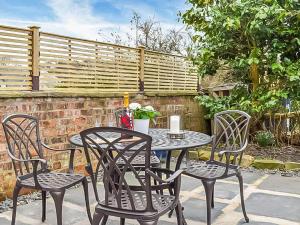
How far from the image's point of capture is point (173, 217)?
3.32 meters

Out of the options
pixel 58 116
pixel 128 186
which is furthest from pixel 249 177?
pixel 128 186

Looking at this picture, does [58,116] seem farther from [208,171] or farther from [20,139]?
[208,171]

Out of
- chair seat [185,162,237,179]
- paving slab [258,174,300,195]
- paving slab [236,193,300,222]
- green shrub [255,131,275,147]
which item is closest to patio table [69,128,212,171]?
chair seat [185,162,237,179]

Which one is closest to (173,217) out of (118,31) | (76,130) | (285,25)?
(76,130)

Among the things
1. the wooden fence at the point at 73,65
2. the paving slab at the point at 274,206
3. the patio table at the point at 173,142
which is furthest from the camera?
the wooden fence at the point at 73,65

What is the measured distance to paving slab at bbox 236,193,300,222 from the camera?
338 cm

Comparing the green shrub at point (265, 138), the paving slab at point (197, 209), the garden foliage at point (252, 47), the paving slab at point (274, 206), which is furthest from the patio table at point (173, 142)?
the green shrub at point (265, 138)

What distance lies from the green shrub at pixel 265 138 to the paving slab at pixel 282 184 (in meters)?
1.21

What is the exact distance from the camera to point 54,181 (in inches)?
112

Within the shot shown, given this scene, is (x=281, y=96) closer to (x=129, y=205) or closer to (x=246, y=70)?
(x=246, y=70)

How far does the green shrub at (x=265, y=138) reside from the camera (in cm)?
602

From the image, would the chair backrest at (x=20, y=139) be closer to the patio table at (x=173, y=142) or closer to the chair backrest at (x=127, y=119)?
the patio table at (x=173, y=142)

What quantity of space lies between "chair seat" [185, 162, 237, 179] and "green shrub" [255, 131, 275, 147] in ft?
9.24

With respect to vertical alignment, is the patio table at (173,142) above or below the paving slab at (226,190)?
above
